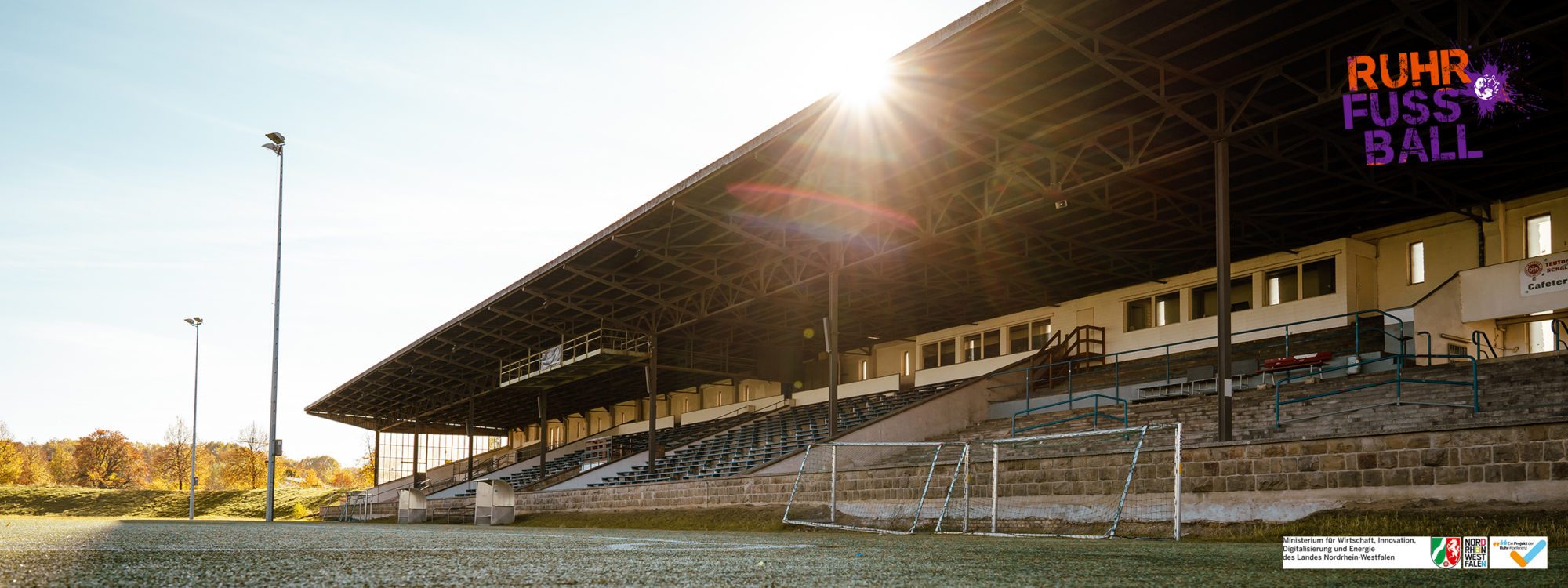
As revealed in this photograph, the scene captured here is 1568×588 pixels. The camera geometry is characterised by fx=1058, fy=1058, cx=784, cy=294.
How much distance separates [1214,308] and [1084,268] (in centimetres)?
379

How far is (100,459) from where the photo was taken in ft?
311

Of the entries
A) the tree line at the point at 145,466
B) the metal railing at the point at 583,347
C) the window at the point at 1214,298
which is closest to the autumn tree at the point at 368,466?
the tree line at the point at 145,466

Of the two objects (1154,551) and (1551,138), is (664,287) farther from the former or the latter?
(1154,551)

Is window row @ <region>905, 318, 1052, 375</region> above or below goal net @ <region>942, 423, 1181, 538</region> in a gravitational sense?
above

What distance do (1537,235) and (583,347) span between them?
2821 centimetres

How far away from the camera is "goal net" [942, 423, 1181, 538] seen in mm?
13820

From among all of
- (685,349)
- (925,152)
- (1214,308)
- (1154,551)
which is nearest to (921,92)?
(925,152)

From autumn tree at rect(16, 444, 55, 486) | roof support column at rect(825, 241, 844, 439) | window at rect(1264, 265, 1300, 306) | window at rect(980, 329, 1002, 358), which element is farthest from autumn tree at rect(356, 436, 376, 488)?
window at rect(1264, 265, 1300, 306)

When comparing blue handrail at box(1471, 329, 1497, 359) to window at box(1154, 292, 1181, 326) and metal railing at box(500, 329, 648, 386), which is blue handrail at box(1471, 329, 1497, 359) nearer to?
window at box(1154, 292, 1181, 326)

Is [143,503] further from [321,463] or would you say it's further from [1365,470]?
[321,463]

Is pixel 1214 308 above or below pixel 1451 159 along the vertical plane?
below

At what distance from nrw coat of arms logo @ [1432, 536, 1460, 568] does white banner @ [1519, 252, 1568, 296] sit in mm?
14937

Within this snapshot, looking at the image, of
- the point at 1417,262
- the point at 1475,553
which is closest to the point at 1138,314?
the point at 1417,262

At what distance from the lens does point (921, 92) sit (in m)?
17.9
